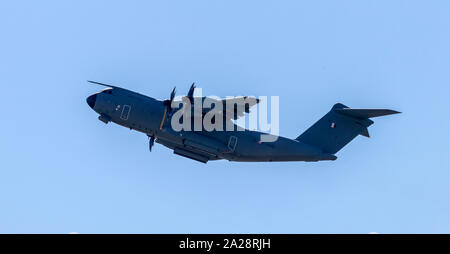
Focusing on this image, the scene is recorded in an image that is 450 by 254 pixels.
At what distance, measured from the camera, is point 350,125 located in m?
30.0

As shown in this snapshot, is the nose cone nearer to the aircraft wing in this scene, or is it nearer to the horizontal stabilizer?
the aircraft wing

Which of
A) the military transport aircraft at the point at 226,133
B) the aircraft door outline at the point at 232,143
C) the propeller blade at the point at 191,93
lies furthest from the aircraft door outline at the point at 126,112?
the aircraft door outline at the point at 232,143

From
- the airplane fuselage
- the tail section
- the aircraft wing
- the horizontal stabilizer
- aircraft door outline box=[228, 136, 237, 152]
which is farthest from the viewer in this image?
the tail section

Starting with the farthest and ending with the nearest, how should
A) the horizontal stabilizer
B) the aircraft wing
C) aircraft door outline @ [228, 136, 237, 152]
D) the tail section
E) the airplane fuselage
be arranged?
the tail section
aircraft door outline @ [228, 136, 237, 152]
the horizontal stabilizer
the airplane fuselage
the aircraft wing

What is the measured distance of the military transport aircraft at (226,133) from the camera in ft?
93.1

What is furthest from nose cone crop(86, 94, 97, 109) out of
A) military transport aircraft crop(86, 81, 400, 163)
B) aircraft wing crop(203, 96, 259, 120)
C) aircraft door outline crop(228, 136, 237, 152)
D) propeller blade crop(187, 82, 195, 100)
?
aircraft door outline crop(228, 136, 237, 152)

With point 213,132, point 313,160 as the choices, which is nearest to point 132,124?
point 213,132

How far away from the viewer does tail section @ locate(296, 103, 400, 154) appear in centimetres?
2983

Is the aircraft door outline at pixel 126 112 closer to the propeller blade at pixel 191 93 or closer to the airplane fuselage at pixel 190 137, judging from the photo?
the airplane fuselage at pixel 190 137

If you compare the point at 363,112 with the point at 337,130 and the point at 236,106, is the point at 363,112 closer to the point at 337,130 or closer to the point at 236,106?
the point at 337,130

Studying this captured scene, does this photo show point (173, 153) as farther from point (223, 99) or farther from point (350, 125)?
point (350, 125)
